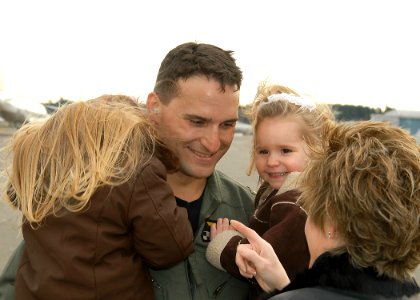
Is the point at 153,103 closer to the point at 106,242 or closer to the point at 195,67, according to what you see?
the point at 195,67

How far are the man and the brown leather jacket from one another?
1.54 feet

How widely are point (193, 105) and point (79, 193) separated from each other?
3.07 feet

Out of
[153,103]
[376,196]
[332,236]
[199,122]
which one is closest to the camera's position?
[376,196]

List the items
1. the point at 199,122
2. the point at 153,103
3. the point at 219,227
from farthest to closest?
1. the point at 153,103
2. the point at 199,122
3. the point at 219,227

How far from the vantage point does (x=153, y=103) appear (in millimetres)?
2713

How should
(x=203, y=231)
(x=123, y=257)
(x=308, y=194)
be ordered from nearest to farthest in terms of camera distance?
(x=308, y=194) < (x=123, y=257) < (x=203, y=231)

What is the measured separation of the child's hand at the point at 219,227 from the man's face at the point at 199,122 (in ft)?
1.13

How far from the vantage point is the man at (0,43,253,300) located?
2391 millimetres

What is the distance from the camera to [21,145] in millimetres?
1899

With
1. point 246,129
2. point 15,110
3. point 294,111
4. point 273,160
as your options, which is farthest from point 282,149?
point 15,110

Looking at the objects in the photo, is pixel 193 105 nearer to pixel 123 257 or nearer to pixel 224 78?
pixel 224 78

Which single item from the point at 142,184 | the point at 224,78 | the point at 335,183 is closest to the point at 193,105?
the point at 224,78

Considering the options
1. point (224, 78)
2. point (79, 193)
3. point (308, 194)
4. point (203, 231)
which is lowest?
point (203, 231)

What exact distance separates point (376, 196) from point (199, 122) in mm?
1283
